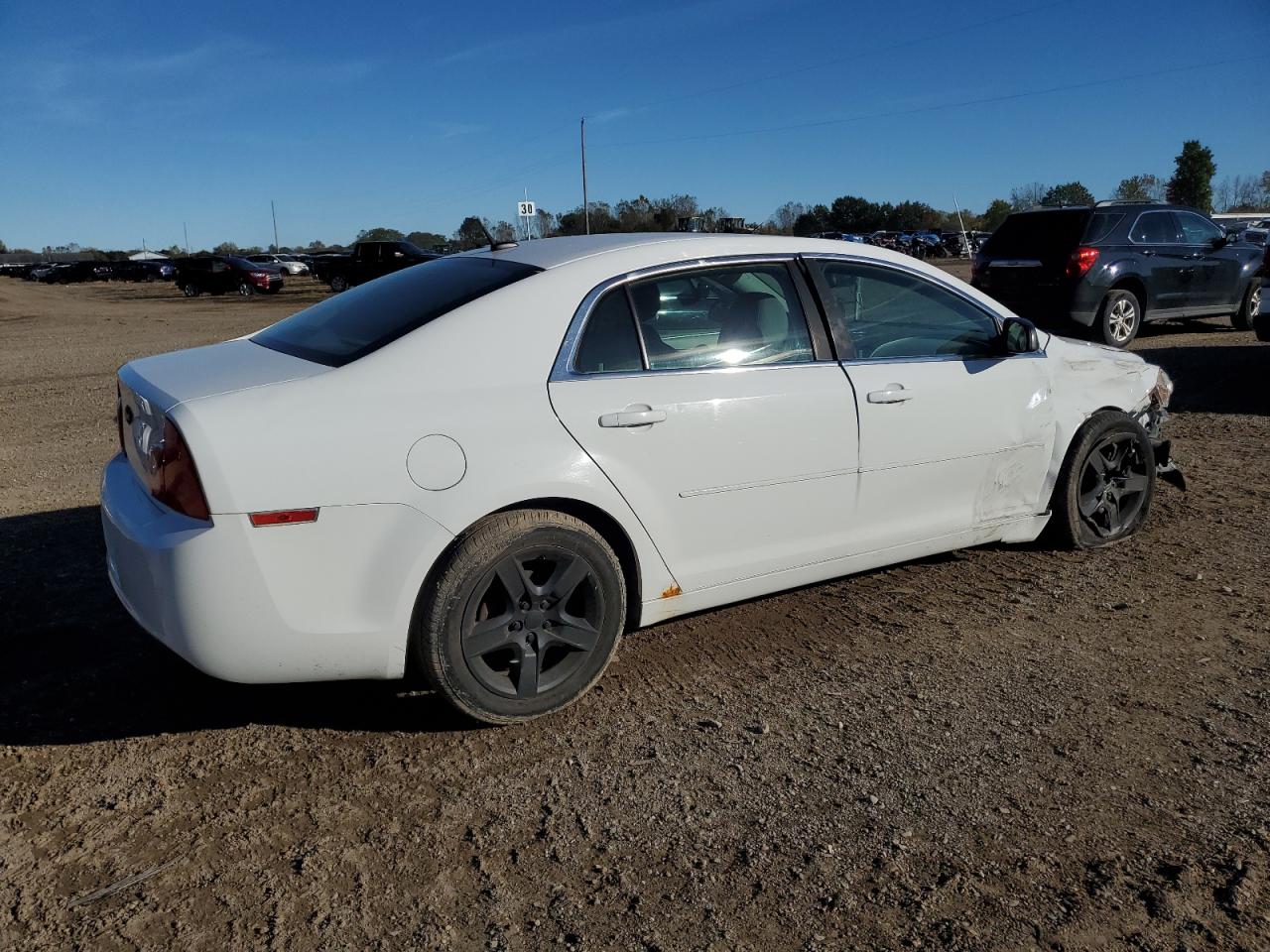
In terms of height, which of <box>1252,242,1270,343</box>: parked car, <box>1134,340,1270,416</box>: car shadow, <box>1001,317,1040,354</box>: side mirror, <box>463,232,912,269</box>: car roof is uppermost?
<box>463,232,912,269</box>: car roof

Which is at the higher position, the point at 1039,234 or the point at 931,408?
the point at 1039,234

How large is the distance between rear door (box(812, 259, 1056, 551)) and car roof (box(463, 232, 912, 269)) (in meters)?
0.12

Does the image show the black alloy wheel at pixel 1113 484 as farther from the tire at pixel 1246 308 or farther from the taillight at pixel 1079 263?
the tire at pixel 1246 308

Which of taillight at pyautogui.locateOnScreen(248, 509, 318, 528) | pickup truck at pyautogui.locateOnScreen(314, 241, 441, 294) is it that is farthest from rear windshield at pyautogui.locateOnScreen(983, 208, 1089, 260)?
pickup truck at pyautogui.locateOnScreen(314, 241, 441, 294)

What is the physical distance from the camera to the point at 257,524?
9.48ft

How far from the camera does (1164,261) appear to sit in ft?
40.3

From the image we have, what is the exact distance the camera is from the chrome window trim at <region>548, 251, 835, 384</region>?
11.2 ft

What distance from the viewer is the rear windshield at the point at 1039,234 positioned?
11.8 metres

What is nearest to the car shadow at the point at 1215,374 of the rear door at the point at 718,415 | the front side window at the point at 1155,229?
the front side window at the point at 1155,229

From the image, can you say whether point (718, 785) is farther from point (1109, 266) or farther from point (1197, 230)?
point (1197, 230)

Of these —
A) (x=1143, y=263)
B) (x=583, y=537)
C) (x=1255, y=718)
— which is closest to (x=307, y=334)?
(x=583, y=537)

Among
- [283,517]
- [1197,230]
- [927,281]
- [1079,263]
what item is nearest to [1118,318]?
[1079,263]

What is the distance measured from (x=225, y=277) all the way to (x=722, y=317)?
3992cm

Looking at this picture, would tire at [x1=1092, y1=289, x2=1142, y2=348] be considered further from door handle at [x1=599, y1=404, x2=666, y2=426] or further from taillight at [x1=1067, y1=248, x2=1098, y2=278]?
door handle at [x1=599, y1=404, x2=666, y2=426]
